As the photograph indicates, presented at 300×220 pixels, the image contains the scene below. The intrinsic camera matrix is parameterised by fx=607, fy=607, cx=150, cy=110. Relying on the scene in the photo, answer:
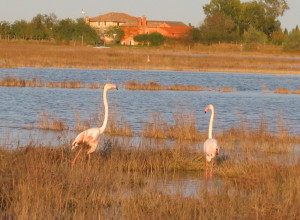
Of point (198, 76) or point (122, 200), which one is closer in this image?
point (122, 200)

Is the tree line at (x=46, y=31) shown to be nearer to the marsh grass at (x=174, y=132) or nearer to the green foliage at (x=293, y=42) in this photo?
the green foliage at (x=293, y=42)

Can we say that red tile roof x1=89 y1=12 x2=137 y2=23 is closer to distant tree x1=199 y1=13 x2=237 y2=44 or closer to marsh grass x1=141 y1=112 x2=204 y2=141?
distant tree x1=199 y1=13 x2=237 y2=44

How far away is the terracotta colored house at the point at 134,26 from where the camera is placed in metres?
113

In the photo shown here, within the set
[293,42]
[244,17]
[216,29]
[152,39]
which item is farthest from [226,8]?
[293,42]

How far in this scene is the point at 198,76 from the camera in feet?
129

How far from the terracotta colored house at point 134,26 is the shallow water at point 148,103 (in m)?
64.4

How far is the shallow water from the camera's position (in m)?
18.7

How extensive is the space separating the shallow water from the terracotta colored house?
6439 cm

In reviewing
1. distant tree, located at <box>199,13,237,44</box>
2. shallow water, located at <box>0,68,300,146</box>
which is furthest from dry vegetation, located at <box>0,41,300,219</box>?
distant tree, located at <box>199,13,237,44</box>

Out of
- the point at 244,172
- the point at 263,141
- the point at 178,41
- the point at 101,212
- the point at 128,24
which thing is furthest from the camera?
the point at 128,24

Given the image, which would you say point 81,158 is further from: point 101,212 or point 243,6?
point 243,6

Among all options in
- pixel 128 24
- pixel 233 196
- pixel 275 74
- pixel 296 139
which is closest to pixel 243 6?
pixel 128 24

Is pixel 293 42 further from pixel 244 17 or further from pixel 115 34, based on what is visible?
pixel 115 34

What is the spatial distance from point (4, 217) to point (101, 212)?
1.25 metres
